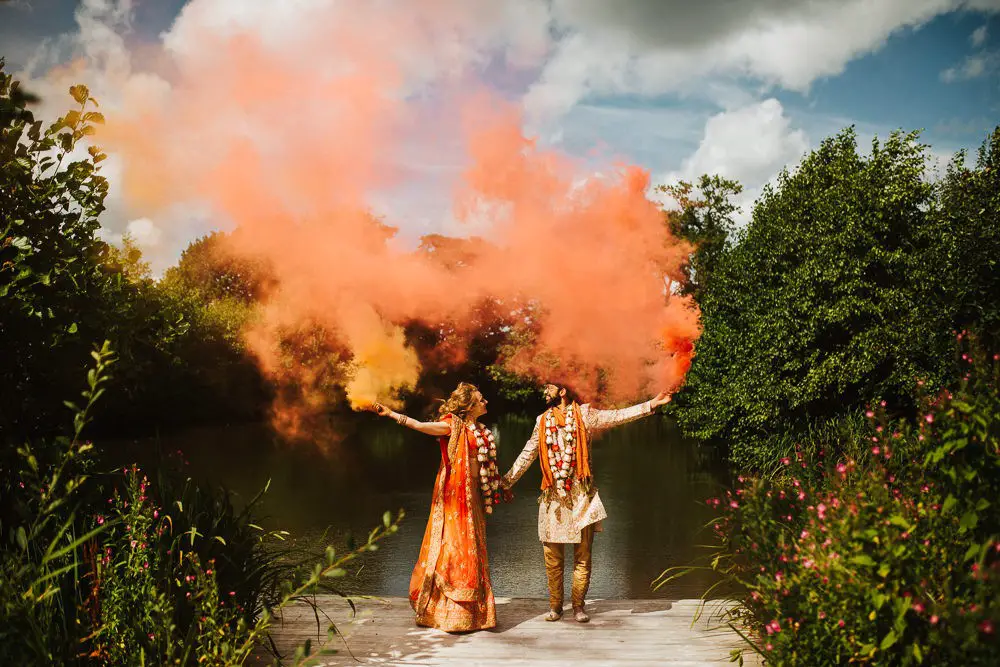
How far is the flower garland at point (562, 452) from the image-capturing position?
20.6 ft

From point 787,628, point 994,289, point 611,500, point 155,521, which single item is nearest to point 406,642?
point 155,521

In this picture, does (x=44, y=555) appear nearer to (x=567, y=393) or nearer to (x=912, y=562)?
(x=567, y=393)

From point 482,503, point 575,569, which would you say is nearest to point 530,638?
point 575,569

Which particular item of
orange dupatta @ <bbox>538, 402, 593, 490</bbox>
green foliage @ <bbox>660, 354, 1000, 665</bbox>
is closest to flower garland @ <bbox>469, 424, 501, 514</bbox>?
orange dupatta @ <bbox>538, 402, 593, 490</bbox>

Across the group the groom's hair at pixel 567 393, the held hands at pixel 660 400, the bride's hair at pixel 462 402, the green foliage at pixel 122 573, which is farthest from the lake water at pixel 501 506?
the held hands at pixel 660 400

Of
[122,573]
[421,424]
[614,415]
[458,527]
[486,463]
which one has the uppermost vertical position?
[614,415]

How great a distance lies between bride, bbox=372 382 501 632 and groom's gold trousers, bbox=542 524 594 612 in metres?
0.51

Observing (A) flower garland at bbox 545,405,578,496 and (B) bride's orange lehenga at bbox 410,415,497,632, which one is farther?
(A) flower garland at bbox 545,405,578,496

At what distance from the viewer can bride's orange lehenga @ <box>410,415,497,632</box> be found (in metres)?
5.89

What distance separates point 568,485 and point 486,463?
70cm

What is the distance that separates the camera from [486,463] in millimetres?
6254

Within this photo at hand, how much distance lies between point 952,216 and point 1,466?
1821 centimetres

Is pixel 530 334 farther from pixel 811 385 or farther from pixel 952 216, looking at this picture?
pixel 952 216

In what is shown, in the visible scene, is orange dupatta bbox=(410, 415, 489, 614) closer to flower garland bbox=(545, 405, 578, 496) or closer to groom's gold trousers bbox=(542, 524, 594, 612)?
groom's gold trousers bbox=(542, 524, 594, 612)
